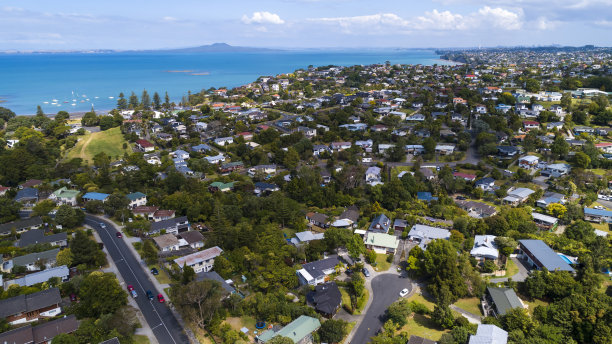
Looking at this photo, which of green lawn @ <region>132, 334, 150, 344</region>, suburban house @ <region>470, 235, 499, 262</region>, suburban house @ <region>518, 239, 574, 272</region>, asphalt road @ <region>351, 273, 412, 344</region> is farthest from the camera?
suburban house @ <region>470, 235, 499, 262</region>

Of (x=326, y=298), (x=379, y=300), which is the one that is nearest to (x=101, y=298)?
(x=326, y=298)

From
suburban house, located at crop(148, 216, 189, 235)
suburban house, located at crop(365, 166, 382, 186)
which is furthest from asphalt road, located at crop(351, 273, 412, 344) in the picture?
suburban house, located at crop(148, 216, 189, 235)

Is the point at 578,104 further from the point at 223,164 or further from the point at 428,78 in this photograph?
the point at 223,164

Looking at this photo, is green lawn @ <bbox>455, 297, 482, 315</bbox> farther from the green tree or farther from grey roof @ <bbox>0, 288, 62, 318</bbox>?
grey roof @ <bbox>0, 288, 62, 318</bbox>

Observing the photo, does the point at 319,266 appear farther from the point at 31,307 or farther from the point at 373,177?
the point at 373,177

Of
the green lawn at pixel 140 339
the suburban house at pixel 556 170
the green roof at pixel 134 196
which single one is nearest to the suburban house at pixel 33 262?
the green roof at pixel 134 196

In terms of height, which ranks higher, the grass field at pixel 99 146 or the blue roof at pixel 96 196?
the grass field at pixel 99 146

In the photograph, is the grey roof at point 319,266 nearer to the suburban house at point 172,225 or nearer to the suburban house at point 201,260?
the suburban house at point 201,260
